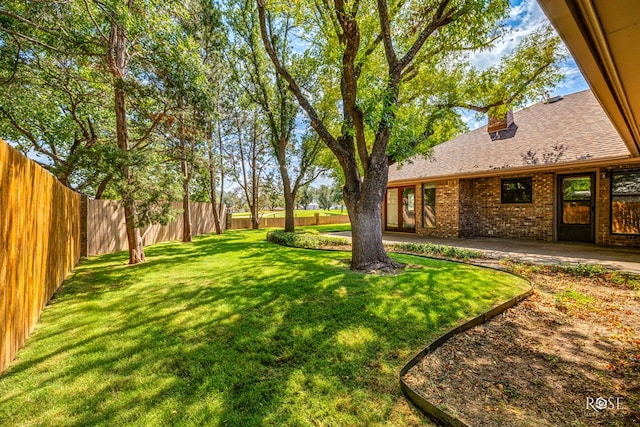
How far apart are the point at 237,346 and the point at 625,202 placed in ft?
36.6

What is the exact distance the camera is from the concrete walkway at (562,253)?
618 centimetres

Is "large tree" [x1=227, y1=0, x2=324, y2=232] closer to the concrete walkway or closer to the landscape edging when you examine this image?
the concrete walkway

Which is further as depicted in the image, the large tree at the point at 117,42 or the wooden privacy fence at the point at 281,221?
the wooden privacy fence at the point at 281,221

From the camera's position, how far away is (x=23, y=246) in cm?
304

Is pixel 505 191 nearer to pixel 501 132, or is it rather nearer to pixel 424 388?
pixel 501 132

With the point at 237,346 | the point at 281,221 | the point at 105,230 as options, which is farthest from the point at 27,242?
the point at 281,221

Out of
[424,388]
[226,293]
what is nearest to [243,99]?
[226,293]

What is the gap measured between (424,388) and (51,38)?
9354mm

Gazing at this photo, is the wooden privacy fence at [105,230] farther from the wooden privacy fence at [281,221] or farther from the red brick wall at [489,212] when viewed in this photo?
the red brick wall at [489,212]

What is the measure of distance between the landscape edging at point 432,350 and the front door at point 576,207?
22.1 feet

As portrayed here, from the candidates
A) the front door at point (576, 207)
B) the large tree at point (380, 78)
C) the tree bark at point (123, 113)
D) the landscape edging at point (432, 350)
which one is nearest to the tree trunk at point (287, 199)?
the large tree at point (380, 78)

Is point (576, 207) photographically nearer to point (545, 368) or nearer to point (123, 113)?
point (545, 368)

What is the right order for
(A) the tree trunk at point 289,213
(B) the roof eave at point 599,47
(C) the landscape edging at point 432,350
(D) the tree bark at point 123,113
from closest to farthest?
(B) the roof eave at point 599,47, (C) the landscape edging at point 432,350, (D) the tree bark at point 123,113, (A) the tree trunk at point 289,213

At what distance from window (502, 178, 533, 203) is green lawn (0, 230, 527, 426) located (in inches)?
235
